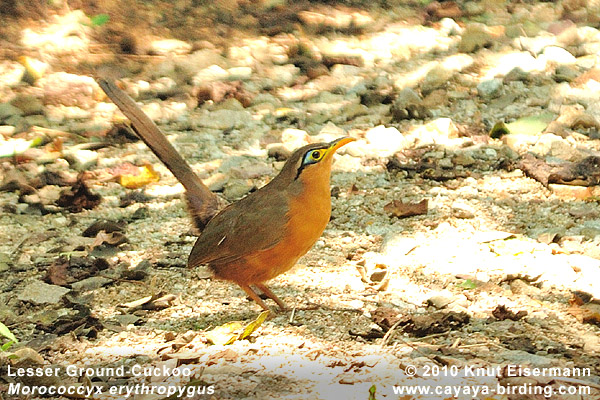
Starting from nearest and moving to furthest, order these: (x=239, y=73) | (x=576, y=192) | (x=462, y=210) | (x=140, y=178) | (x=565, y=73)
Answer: (x=462, y=210) < (x=576, y=192) < (x=140, y=178) < (x=565, y=73) < (x=239, y=73)

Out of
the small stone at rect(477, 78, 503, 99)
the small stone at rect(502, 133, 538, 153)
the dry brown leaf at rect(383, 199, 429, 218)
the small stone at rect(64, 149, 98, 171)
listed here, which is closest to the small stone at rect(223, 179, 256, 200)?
the dry brown leaf at rect(383, 199, 429, 218)

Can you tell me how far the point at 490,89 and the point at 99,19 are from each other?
12.6ft

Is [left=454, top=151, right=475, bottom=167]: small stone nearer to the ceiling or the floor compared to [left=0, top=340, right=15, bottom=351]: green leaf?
nearer to the floor

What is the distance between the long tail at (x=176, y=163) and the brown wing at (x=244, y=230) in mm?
369

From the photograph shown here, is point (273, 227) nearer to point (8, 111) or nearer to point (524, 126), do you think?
point (524, 126)

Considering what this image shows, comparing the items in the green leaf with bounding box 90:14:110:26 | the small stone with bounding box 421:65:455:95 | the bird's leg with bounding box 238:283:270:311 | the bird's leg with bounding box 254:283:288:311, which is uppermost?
the green leaf with bounding box 90:14:110:26

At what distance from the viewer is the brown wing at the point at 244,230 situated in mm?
4297

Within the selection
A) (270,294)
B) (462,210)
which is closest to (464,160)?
(462,210)

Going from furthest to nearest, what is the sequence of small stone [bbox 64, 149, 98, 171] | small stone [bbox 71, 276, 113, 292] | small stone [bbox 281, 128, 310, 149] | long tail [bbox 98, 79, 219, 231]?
small stone [bbox 281, 128, 310, 149] → small stone [bbox 64, 149, 98, 171] → long tail [bbox 98, 79, 219, 231] → small stone [bbox 71, 276, 113, 292]

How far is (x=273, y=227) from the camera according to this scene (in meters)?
4.28

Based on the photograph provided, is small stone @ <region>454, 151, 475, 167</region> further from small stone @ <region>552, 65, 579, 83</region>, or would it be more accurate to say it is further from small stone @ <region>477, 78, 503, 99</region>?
small stone @ <region>552, 65, 579, 83</region>

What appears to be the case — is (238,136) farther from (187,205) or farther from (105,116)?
(187,205)

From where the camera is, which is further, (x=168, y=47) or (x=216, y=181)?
(x=168, y=47)

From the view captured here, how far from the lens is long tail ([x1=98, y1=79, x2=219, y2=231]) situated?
498 cm
